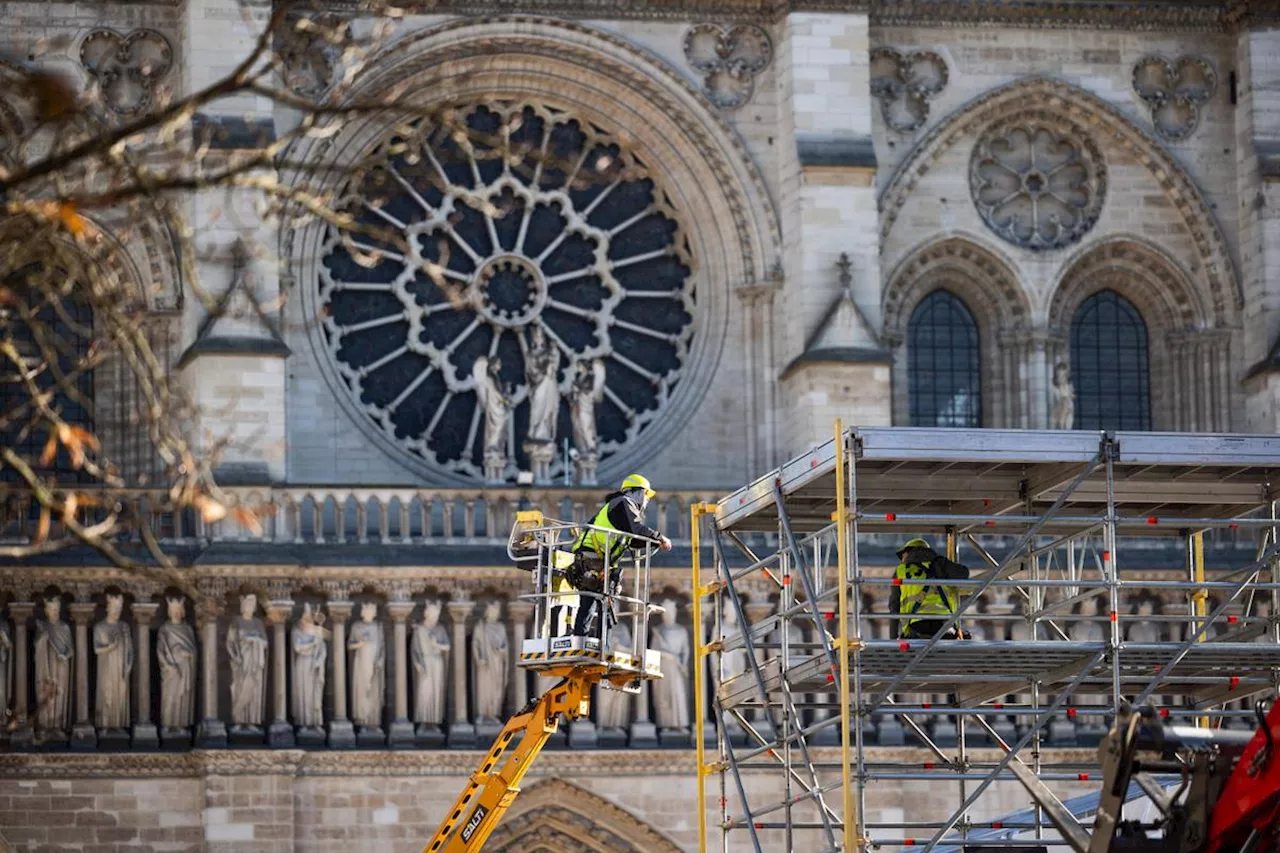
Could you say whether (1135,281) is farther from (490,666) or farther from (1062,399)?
(490,666)

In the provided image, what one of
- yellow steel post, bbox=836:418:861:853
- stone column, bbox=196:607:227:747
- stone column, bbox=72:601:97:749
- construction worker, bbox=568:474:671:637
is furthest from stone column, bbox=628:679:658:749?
yellow steel post, bbox=836:418:861:853

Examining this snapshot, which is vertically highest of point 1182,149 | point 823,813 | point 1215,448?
point 1182,149

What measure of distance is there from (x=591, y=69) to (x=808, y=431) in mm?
4165

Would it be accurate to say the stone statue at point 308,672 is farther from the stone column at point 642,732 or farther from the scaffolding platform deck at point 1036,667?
the scaffolding platform deck at point 1036,667

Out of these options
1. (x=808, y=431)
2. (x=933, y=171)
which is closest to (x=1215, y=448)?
(x=808, y=431)

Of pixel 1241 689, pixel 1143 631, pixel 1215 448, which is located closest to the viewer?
pixel 1215 448

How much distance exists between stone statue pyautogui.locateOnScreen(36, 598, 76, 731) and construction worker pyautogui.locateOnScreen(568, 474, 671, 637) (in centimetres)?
882

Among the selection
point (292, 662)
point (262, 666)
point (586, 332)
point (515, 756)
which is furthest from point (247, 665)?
point (515, 756)

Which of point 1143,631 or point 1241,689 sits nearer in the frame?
point 1241,689

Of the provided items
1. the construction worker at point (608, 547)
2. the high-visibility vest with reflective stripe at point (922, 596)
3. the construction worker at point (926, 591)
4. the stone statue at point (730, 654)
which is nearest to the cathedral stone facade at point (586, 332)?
the stone statue at point (730, 654)

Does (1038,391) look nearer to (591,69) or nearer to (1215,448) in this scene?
(591,69)

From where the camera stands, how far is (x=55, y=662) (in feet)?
84.3

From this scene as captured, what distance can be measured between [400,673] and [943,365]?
22.0ft

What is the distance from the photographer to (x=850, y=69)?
92.5ft
